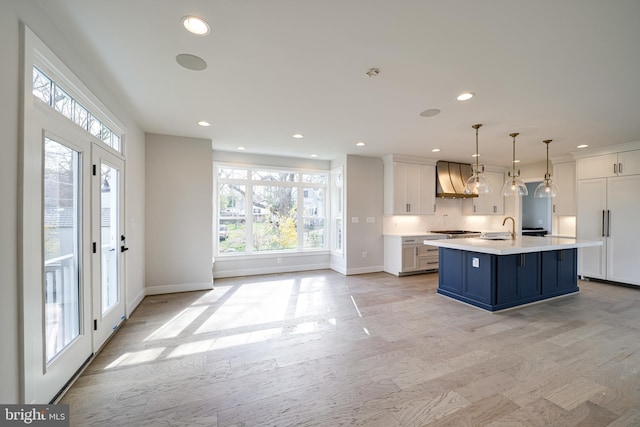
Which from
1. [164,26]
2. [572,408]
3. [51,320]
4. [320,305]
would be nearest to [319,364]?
[320,305]

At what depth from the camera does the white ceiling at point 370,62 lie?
5.59 feet

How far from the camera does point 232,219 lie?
18.8 ft

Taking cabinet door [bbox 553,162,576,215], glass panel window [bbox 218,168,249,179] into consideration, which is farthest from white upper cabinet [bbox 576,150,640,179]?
glass panel window [bbox 218,168,249,179]

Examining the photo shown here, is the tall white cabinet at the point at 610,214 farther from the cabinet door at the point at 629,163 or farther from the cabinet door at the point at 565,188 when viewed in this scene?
the cabinet door at the point at 565,188

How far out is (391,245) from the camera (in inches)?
240

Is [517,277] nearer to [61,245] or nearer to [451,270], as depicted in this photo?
[451,270]

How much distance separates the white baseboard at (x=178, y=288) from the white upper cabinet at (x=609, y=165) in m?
7.66

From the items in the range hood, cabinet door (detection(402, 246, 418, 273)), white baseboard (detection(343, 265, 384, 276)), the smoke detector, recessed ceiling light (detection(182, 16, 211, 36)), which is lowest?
white baseboard (detection(343, 265, 384, 276))

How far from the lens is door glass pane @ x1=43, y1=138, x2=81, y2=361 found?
1.89 meters

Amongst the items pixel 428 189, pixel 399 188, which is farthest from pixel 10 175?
pixel 428 189

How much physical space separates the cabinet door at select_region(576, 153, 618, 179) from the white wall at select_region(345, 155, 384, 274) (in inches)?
156

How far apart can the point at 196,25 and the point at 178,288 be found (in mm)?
4042

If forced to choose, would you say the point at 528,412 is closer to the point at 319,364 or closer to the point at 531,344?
the point at 531,344

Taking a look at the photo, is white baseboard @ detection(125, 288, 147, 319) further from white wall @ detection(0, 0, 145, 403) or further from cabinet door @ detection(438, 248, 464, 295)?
cabinet door @ detection(438, 248, 464, 295)
